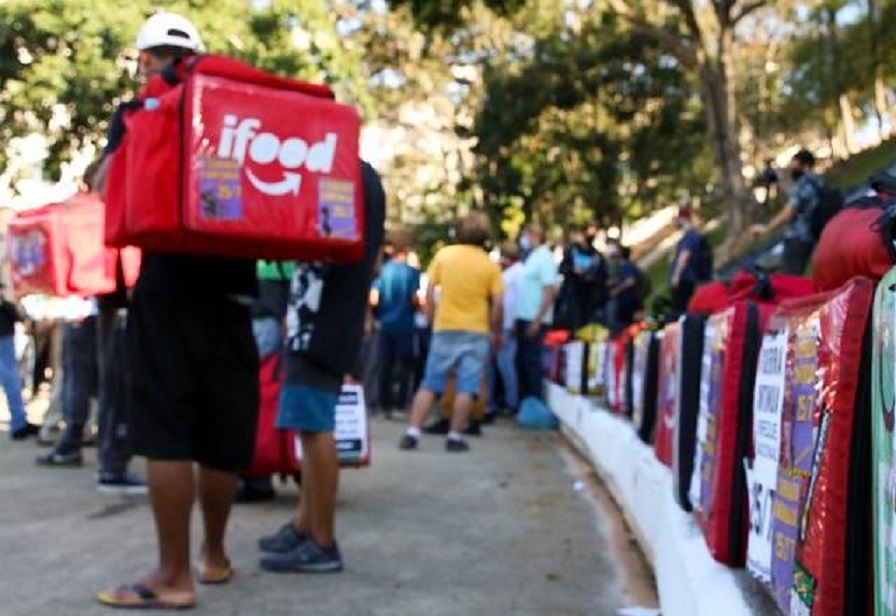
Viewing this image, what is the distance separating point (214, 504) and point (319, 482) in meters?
0.49

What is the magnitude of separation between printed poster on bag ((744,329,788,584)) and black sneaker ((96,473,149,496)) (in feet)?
13.1

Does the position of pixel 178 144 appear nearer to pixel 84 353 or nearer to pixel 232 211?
pixel 232 211

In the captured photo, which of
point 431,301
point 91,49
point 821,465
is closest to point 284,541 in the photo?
point 821,465

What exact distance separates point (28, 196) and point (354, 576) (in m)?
27.4

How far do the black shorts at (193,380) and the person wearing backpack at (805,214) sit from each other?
17.2 ft

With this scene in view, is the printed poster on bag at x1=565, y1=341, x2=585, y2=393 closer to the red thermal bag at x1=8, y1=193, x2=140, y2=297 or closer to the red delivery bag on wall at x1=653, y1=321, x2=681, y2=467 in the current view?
the red thermal bag at x1=8, y1=193, x2=140, y2=297

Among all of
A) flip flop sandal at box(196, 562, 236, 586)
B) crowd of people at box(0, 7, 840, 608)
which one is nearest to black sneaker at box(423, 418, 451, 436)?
crowd of people at box(0, 7, 840, 608)

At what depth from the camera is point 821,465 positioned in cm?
234

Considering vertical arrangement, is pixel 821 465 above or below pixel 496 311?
below

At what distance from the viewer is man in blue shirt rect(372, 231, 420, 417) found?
12.5m

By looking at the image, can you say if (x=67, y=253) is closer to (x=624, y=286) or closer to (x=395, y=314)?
(x=395, y=314)

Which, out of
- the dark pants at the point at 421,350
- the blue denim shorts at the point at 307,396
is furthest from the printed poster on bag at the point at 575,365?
the blue denim shorts at the point at 307,396

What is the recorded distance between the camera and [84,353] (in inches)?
308

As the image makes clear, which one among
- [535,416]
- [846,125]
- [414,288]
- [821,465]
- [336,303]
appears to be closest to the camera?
[821,465]
